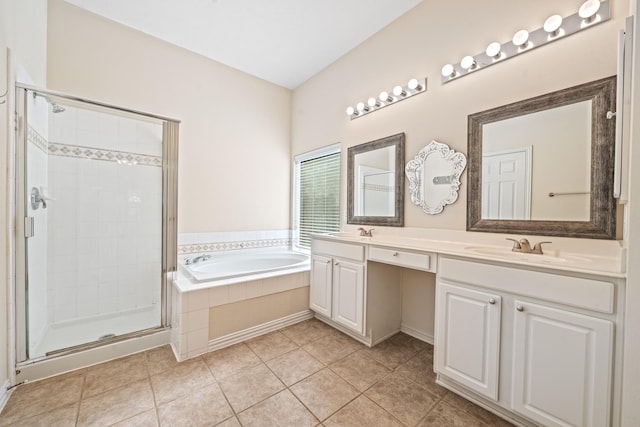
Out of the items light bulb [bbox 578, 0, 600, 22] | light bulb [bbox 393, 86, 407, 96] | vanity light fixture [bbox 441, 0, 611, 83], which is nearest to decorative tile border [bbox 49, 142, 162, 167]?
light bulb [bbox 393, 86, 407, 96]

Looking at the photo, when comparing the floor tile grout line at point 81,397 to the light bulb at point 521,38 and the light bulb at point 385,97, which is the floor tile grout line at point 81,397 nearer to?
the light bulb at point 385,97

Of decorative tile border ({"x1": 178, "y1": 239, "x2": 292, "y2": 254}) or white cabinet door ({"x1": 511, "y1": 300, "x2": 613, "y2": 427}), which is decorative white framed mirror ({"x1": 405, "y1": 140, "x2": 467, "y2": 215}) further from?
decorative tile border ({"x1": 178, "y1": 239, "x2": 292, "y2": 254})

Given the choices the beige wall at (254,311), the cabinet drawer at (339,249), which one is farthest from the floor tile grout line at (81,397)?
the cabinet drawer at (339,249)

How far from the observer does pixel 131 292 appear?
2.41 metres

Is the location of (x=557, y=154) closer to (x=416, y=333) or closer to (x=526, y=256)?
(x=526, y=256)

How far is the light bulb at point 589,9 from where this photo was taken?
4.29ft

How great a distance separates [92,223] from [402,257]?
274cm

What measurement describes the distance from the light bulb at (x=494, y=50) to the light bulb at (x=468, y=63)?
10 cm

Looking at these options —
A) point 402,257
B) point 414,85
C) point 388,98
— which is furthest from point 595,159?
point 388,98

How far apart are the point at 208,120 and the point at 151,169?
3.01 feet

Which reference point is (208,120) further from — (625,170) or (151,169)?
(625,170)

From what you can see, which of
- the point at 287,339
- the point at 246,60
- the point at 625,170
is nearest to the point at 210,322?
the point at 287,339

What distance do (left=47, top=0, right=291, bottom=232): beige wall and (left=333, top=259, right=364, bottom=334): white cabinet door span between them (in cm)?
157

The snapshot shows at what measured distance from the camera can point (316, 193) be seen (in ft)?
10.8
